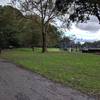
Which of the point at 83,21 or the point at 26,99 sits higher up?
the point at 83,21

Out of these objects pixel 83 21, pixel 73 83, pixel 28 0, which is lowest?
pixel 73 83

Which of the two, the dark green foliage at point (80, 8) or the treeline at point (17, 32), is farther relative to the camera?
the treeline at point (17, 32)

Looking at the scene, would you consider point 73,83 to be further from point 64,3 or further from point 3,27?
point 3,27

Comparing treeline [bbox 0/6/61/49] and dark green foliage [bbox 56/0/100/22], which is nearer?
dark green foliage [bbox 56/0/100/22]

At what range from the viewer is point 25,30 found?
274 feet

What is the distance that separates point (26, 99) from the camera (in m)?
10.4

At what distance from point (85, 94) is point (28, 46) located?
276 ft

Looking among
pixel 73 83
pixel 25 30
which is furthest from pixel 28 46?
pixel 73 83

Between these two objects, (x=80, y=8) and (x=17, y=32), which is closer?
(x=80, y=8)

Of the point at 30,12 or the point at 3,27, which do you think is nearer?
the point at 30,12

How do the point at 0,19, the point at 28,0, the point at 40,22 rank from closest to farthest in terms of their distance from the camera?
1. the point at 28,0
2. the point at 40,22
3. the point at 0,19

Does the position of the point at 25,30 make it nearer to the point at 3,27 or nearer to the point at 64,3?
the point at 3,27

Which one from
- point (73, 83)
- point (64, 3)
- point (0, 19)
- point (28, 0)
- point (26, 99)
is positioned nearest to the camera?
point (26, 99)

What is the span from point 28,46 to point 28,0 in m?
36.4
